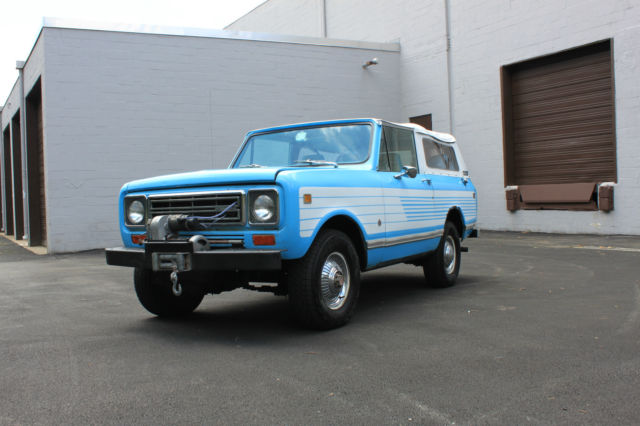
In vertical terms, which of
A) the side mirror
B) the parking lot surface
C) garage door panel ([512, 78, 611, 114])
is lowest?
the parking lot surface

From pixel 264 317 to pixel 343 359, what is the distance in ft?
5.42

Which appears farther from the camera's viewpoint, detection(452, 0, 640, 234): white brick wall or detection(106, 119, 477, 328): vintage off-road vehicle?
detection(452, 0, 640, 234): white brick wall

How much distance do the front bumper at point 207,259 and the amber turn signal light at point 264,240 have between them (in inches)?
4.9

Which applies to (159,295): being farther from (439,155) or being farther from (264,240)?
(439,155)

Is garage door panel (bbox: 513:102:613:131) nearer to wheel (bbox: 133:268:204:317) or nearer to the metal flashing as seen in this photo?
the metal flashing

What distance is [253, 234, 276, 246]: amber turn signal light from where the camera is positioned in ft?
14.1

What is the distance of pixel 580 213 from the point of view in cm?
1328

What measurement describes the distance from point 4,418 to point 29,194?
45.9ft

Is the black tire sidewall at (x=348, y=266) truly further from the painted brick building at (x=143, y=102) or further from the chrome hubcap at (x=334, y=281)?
the painted brick building at (x=143, y=102)

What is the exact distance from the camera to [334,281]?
15.6ft

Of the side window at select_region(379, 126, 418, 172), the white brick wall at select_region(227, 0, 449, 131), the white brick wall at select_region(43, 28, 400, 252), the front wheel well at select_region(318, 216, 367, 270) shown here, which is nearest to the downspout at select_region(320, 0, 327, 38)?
the white brick wall at select_region(227, 0, 449, 131)

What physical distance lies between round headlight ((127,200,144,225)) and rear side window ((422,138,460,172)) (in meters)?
3.34

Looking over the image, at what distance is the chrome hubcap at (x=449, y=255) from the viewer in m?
7.00

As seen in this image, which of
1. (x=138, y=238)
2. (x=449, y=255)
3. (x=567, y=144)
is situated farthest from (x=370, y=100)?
(x=138, y=238)
